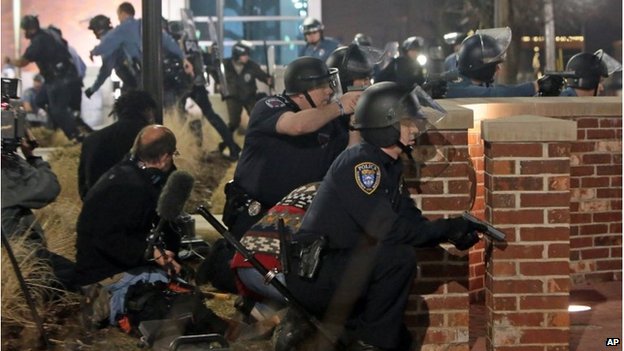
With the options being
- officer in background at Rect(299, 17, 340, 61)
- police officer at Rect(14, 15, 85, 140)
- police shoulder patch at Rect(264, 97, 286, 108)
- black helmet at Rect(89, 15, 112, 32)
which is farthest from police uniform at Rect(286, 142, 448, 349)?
police officer at Rect(14, 15, 85, 140)

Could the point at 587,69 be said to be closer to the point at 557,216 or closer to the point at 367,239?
the point at 557,216

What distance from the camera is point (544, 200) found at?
6270 millimetres

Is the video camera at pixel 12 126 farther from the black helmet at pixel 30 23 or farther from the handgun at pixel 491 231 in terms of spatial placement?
the black helmet at pixel 30 23

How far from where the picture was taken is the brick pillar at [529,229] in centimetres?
624

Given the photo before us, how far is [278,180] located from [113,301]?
3.73ft

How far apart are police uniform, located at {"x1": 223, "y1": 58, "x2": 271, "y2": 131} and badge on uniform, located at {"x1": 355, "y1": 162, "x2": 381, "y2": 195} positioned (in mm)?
12862

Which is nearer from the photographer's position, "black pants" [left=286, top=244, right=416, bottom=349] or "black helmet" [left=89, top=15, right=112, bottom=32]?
"black pants" [left=286, top=244, right=416, bottom=349]

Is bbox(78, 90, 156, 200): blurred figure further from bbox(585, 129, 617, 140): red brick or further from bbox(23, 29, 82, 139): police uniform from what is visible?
bbox(23, 29, 82, 139): police uniform

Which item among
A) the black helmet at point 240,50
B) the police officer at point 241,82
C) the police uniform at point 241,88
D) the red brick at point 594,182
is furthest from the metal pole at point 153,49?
the black helmet at point 240,50

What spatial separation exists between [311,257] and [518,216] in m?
1.13

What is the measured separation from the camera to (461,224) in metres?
5.82

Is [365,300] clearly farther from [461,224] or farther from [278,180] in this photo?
[278,180]

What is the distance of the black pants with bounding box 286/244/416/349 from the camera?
19.0 ft

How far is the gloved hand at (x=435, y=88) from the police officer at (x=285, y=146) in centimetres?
111
